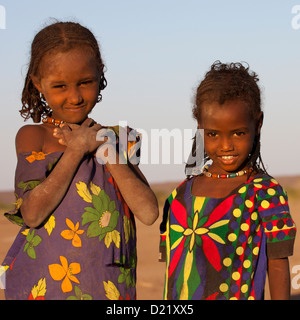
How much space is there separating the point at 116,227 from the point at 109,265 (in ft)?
0.73

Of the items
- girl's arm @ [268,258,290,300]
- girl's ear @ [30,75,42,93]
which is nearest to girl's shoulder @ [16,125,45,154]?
girl's ear @ [30,75,42,93]

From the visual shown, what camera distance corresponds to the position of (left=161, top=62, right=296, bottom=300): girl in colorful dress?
3.84m

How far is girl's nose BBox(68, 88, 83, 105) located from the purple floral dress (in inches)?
12.6

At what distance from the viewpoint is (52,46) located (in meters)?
3.90

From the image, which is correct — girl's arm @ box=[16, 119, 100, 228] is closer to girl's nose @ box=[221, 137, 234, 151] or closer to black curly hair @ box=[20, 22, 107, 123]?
black curly hair @ box=[20, 22, 107, 123]

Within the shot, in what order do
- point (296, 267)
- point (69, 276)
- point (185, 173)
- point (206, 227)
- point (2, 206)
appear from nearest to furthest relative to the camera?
point (69, 276)
point (206, 227)
point (185, 173)
point (296, 267)
point (2, 206)

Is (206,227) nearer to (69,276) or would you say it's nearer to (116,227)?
(116,227)

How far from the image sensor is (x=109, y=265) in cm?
374

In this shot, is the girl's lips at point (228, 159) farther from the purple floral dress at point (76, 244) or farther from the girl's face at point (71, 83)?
the girl's face at point (71, 83)

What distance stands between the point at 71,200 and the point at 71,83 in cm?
69

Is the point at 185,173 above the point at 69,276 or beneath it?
above

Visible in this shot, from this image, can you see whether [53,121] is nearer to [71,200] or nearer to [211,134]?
[71,200]

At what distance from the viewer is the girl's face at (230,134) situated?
3.92 meters
